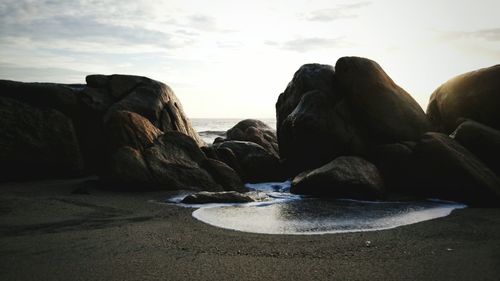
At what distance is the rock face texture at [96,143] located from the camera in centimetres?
767

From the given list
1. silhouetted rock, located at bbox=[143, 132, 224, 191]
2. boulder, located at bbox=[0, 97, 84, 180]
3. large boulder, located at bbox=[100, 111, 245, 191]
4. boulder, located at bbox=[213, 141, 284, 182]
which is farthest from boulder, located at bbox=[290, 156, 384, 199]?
Answer: boulder, located at bbox=[0, 97, 84, 180]

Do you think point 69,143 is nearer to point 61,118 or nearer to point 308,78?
point 61,118

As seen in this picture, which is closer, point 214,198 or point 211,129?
point 214,198

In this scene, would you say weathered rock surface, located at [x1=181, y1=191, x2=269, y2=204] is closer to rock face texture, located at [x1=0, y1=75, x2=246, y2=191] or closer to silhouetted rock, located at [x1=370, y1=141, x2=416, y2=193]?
rock face texture, located at [x1=0, y1=75, x2=246, y2=191]

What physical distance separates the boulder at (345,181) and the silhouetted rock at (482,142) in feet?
6.10

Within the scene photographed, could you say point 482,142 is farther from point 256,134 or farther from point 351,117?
point 256,134

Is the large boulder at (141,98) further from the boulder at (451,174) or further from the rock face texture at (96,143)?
the boulder at (451,174)

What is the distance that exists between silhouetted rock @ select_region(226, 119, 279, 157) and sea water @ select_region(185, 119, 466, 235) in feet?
20.5

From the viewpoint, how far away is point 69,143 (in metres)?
8.61

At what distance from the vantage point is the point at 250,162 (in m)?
10.3

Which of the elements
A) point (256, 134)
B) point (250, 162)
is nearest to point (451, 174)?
point (250, 162)

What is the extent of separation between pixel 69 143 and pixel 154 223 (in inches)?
180

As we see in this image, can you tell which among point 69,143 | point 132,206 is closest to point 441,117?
point 132,206

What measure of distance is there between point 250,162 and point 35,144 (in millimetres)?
4850
